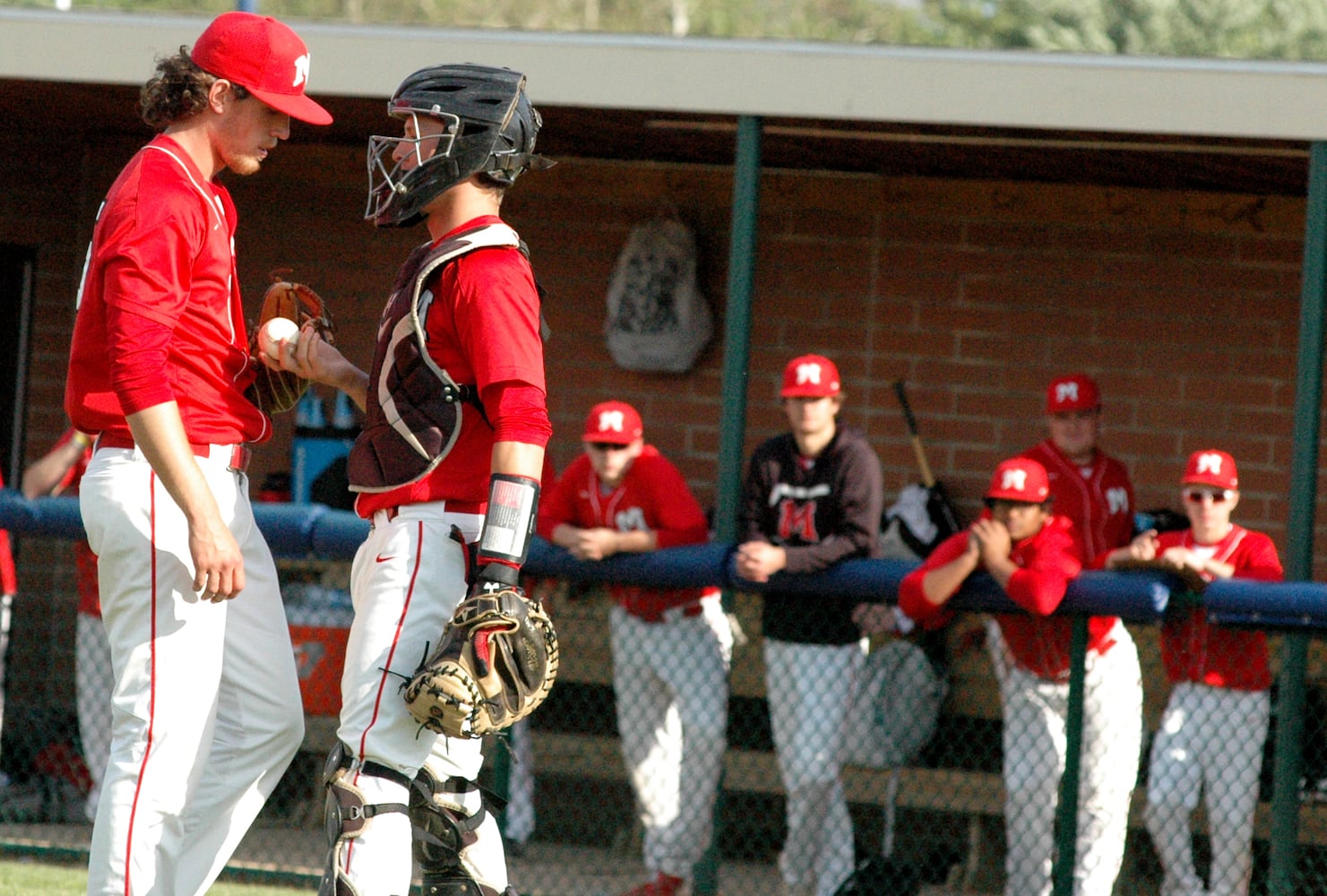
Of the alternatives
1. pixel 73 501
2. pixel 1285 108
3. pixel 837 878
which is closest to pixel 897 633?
pixel 837 878

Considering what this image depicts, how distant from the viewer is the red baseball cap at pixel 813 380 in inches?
235

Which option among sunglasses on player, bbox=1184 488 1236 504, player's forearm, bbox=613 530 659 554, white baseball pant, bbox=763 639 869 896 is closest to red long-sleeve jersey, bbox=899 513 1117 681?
white baseball pant, bbox=763 639 869 896

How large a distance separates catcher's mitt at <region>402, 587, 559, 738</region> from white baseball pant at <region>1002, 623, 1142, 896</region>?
7.28 ft

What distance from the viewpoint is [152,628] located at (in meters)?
3.15

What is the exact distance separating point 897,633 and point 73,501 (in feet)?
10.1

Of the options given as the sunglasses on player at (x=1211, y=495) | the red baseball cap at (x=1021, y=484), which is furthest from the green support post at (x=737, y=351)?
the sunglasses on player at (x=1211, y=495)

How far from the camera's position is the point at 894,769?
590 cm

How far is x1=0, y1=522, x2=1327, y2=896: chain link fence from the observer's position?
486cm

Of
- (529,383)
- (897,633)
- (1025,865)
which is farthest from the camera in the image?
(897,633)

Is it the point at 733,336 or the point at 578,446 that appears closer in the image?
the point at 733,336

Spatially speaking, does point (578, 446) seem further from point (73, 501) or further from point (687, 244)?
point (73, 501)

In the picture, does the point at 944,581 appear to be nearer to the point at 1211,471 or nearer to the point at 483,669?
the point at 1211,471

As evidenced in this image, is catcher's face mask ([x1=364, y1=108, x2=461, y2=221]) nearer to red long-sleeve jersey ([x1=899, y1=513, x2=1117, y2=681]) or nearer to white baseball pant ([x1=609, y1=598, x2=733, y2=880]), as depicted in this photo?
red long-sleeve jersey ([x1=899, y1=513, x2=1117, y2=681])

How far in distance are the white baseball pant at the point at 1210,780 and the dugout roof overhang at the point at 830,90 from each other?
184 centimetres
